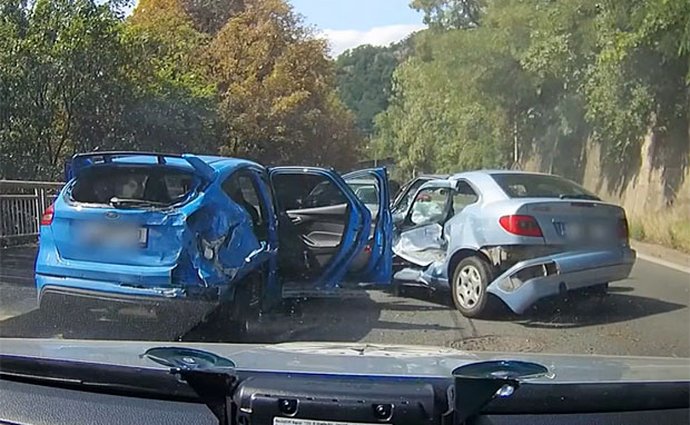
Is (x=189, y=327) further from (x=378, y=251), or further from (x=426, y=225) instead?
(x=426, y=225)

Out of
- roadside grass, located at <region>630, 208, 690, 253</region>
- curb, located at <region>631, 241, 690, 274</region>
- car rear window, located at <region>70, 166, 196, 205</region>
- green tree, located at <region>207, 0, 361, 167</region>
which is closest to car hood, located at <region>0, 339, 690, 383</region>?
car rear window, located at <region>70, 166, 196, 205</region>

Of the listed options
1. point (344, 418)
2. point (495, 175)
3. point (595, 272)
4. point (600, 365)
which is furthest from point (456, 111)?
point (344, 418)

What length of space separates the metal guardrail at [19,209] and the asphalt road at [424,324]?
3.91 ft

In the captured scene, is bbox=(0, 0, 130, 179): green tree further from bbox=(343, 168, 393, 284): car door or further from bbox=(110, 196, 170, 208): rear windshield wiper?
bbox=(110, 196, 170, 208): rear windshield wiper

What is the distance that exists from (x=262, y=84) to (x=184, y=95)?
1.65 m

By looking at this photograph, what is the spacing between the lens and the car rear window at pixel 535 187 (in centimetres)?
983

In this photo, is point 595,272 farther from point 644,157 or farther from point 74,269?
point 644,157

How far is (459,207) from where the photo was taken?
10.2m

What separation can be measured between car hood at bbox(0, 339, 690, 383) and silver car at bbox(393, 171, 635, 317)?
5.47 meters

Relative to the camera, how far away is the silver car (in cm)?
915

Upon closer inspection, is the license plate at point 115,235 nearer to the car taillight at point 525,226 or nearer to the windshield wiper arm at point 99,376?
the car taillight at point 525,226

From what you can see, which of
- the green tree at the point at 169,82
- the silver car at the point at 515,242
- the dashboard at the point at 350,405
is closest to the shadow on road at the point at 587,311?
the silver car at the point at 515,242

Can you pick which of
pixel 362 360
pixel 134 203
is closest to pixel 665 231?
pixel 134 203

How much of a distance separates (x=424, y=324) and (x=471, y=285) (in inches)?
30.3
